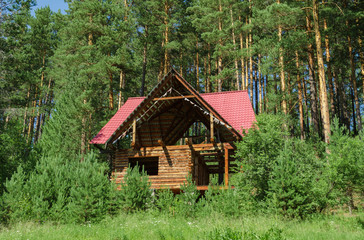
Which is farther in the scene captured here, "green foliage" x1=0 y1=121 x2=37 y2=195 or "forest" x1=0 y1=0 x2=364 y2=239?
"green foliage" x1=0 y1=121 x2=37 y2=195

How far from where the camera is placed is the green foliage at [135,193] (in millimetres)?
12227

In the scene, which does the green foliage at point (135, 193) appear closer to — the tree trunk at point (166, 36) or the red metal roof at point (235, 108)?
the red metal roof at point (235, 108)

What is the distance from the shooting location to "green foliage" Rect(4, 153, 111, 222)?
11.6 metres

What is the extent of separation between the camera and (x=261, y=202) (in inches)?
421

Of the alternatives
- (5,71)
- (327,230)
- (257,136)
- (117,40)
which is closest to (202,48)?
(117,40)

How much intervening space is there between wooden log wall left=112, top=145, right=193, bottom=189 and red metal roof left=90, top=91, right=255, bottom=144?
1.62 metres

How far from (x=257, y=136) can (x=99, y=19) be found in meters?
18.7

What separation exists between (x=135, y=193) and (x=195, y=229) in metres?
4.06

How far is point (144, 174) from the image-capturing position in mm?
13102

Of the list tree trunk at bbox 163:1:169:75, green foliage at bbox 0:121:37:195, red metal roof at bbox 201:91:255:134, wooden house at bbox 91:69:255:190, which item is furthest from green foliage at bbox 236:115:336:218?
tree trunk at bbox 163:1:169:75

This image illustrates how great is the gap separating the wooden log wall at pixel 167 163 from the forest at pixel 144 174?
166cm

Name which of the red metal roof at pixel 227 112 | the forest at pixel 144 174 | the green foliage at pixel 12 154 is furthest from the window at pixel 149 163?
the green foliage at pixel 12 154

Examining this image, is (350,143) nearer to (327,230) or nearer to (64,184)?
(327,230)

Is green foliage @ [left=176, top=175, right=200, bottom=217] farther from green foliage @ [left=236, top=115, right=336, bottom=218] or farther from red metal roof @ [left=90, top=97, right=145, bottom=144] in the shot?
red metal roof @ [left=90, top=97, right=145, bottom=144]
